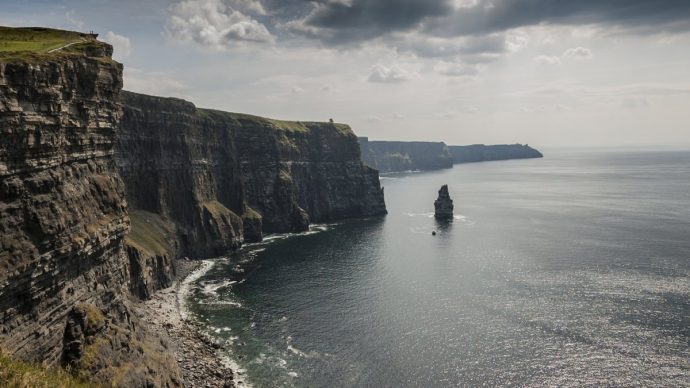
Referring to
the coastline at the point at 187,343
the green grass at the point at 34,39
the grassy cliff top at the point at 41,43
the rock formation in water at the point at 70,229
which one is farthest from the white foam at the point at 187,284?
the green grass at the point at 34,39

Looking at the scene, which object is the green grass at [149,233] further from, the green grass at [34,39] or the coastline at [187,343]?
the green grass at [34,39]

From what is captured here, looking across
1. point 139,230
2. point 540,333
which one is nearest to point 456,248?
point 540,333

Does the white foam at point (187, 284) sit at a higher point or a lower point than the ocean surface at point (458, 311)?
higher

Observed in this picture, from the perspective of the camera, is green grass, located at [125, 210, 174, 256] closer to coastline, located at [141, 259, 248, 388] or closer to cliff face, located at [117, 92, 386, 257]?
cliff face, located at [117, 92, 386, 257]

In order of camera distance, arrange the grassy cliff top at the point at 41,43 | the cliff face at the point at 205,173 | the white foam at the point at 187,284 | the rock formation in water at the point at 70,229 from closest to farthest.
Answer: the rock formation in water at the point at 70,229 → the grassy cliff top at the point at 41,43 → the white foam at the point at 187,284 → the cliff face at the point at 205,173

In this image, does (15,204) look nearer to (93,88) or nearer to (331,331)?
(93,88)

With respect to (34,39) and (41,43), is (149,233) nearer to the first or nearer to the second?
(34,39)
